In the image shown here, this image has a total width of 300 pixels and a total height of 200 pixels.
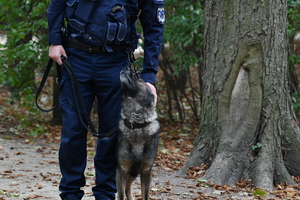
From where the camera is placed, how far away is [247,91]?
548 cm

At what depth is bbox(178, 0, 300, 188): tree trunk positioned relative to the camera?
536 centimetres

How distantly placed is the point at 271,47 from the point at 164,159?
2.64 metres

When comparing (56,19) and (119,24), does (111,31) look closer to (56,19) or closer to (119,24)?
(119,24)

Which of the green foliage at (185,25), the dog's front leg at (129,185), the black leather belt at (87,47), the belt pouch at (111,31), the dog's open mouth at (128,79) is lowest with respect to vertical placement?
the dog's front leg at (129,185)

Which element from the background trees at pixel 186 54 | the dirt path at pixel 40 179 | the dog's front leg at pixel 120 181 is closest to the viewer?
the dog's front leg at pixel 120 181

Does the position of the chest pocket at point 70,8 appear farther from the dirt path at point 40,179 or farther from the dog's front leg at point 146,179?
the dirt path at point 40,179

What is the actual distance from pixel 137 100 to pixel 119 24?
2.14 ft

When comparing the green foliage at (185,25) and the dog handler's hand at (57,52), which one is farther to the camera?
the green foliage at (185,25)

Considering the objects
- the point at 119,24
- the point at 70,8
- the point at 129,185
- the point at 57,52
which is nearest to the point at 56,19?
the point at 70,8

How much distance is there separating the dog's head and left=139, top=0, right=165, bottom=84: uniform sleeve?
15 cm

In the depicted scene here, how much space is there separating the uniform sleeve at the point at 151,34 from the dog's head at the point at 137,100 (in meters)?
0.15

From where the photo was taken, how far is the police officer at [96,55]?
3857 mm

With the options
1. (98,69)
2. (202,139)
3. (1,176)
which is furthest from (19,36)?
(98,69)

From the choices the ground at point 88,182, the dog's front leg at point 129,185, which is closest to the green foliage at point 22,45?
the ground at point 88,182
